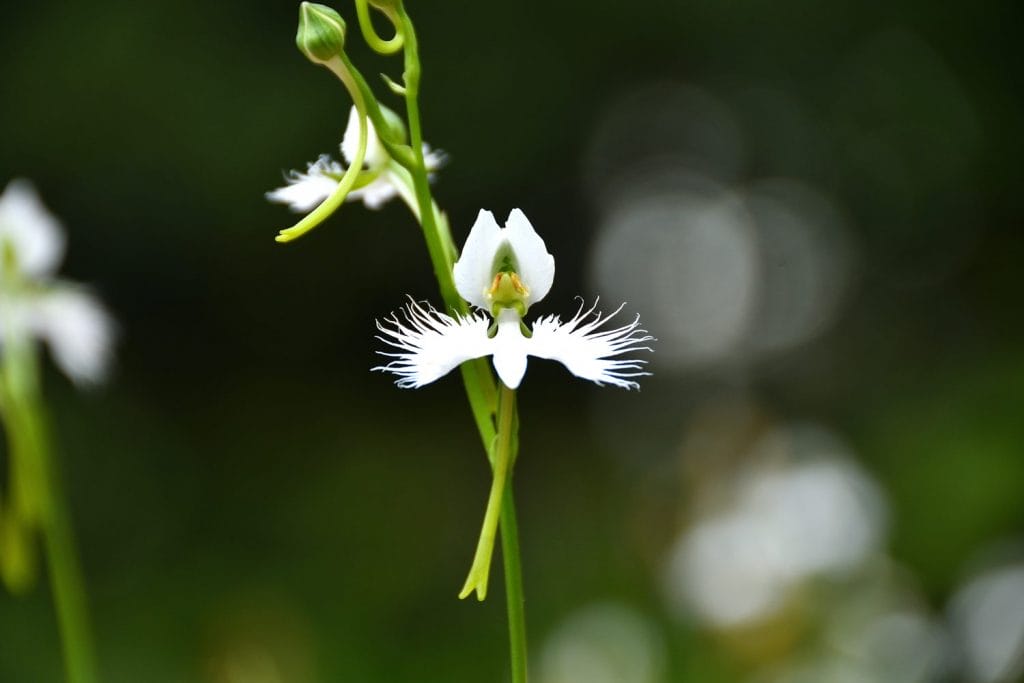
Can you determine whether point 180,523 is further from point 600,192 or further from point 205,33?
point 600,192

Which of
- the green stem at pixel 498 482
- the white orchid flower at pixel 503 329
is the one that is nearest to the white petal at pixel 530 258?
the white orchid flower at pixel 503 329

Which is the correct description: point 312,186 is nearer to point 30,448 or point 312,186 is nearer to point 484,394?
point 484,394

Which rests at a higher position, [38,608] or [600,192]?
[600,192]

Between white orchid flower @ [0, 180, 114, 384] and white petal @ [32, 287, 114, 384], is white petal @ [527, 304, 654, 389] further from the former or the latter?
white petal @ [32, 287, 114, 384]

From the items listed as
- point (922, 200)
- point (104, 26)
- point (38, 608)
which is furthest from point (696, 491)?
point (922, 200)

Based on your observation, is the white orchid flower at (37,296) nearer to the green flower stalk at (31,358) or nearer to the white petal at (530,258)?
the green flower stalk at (31,358)

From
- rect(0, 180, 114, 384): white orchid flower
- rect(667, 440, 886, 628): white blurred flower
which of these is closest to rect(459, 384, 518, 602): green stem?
rect(0, 180, 114, 384): white orchid flower
